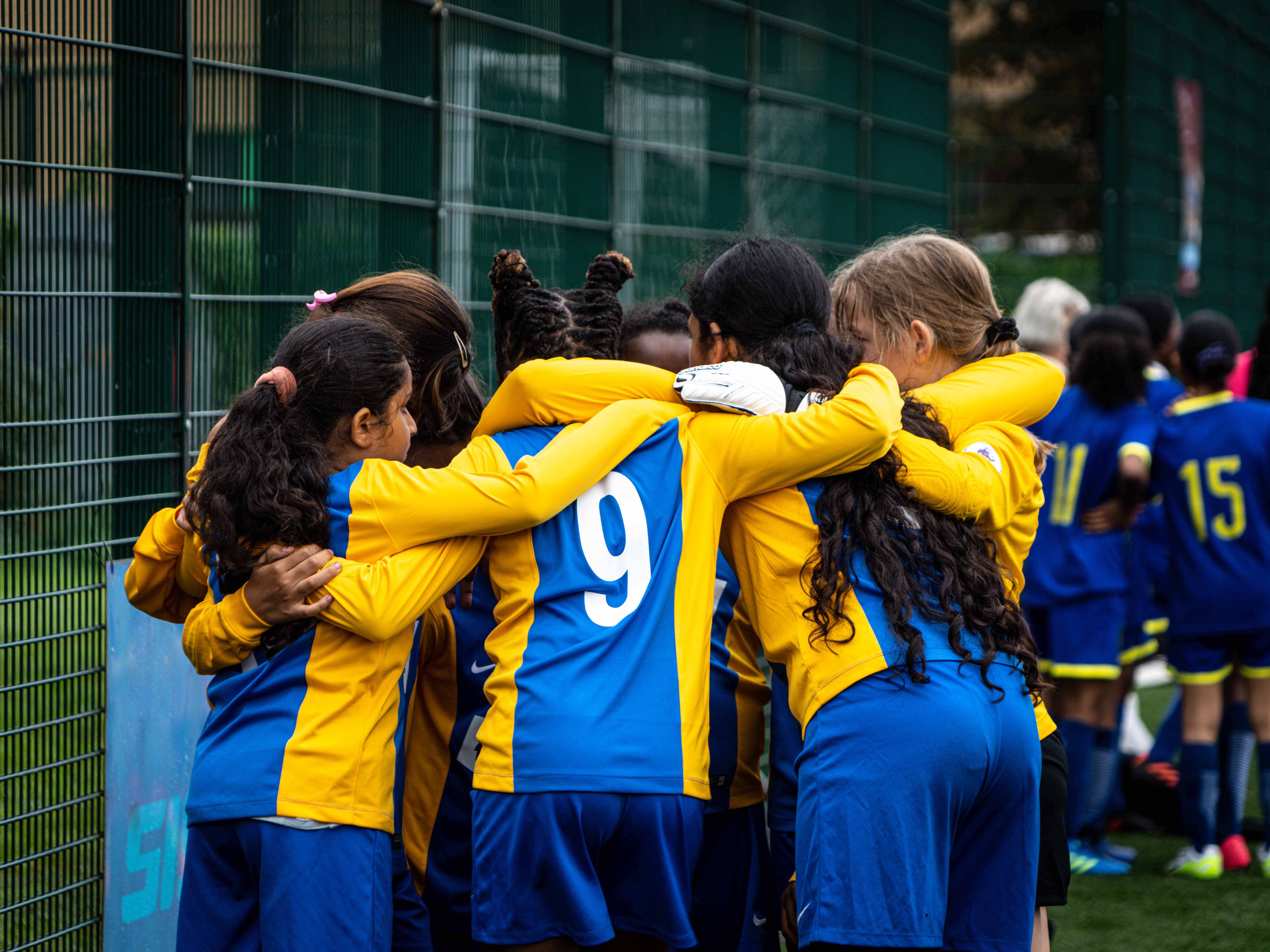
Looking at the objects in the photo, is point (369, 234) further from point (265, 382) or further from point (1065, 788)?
point (1065, 788)

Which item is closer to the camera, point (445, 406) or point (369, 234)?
point (445, 406)

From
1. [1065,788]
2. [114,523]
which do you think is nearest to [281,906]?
[114,523]

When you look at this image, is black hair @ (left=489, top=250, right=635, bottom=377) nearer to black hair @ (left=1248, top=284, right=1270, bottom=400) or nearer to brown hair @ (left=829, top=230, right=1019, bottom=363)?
brown hair @ (left=829, top=230, right=1019, bottom=363)

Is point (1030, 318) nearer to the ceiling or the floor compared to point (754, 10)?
nearer to the floor

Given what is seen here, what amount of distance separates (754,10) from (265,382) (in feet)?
12.2

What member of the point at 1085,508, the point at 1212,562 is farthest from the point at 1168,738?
the point at 1085,508

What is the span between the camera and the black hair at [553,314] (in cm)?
238

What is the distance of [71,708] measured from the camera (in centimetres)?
295

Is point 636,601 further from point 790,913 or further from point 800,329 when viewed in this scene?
point 790,913

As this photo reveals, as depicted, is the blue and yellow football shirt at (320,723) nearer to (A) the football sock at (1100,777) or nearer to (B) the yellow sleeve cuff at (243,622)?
(B) the yellow sleeve cuff at (243,622)

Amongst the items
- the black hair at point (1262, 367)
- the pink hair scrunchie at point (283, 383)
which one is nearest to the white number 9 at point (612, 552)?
the pink hair scrunchie at point (283, 383)

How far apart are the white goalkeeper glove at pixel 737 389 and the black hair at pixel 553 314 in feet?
0.90

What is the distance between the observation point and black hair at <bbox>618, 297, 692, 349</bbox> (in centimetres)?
321

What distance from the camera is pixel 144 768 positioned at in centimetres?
297
